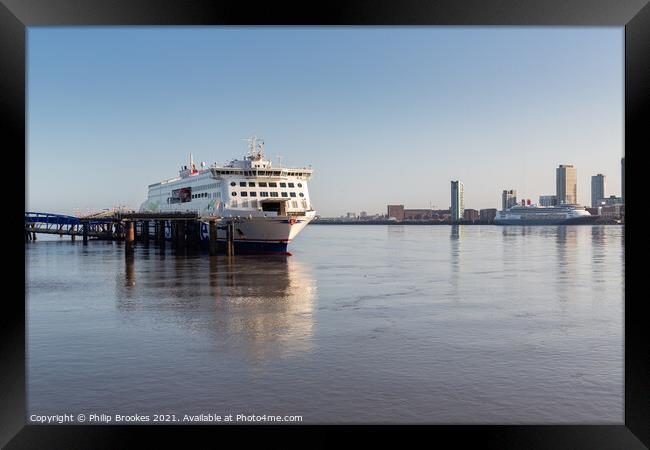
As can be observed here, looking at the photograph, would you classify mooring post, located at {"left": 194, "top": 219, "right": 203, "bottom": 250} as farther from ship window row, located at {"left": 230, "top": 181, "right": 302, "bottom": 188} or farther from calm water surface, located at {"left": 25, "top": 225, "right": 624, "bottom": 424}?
calm water surface, located at {"left": 25, "top": 225, "right": 624, "bottom": 424}

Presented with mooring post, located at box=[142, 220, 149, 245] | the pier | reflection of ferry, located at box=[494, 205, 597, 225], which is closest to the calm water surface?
the pier

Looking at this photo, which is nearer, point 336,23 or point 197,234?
point 336,23

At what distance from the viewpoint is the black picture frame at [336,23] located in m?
4.78

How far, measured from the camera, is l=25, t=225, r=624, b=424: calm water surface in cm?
855

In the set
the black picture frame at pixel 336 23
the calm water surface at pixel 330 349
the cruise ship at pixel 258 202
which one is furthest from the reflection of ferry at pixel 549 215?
the black picture frame at pixel 336 23

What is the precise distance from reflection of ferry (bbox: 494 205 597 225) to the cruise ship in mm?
114277

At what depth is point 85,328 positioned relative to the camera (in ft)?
48.5

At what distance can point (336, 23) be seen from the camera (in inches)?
213

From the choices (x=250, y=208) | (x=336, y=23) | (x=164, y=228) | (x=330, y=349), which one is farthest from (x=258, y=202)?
(x=336, y=23)

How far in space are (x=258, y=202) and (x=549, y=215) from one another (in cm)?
11785

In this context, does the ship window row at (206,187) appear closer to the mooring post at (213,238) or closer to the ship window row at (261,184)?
the ship window row at (261,184)

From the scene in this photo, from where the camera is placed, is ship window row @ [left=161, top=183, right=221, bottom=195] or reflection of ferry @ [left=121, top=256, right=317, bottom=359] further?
ship window row @ [left=161, top=183, right=221, bottom=195]

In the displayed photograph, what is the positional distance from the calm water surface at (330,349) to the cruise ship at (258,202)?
13785mm

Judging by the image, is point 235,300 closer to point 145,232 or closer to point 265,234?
point 265,234
